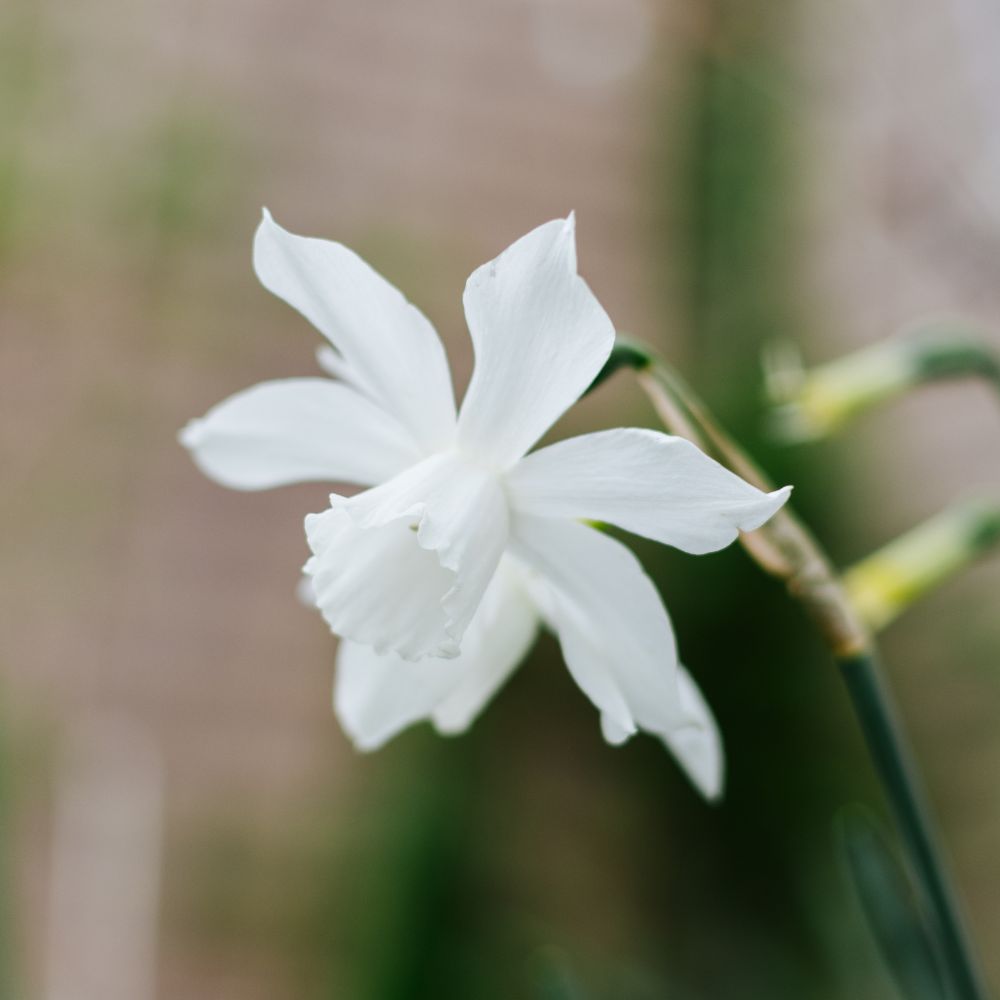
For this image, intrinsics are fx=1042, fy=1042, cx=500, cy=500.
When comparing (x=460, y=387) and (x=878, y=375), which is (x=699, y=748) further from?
(x=460, y=387)

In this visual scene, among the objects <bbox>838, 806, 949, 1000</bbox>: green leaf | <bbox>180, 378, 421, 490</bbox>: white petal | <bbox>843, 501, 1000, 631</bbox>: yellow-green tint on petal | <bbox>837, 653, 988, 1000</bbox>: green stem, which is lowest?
<bbox>838, 806, 949, 1000</bbox>: green leaf

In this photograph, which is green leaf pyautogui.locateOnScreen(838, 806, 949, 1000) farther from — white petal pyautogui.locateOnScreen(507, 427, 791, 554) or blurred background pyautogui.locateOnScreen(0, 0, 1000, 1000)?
blurred background pyautogui.locateOnScreen(0, 0, 1000, 1000)

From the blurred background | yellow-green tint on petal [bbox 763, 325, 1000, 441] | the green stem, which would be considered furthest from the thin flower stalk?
the blurred background

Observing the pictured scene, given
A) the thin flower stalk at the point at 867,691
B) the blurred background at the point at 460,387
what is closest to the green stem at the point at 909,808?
the thin flower stalk at the point at 867,691

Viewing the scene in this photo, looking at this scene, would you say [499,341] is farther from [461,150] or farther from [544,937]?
[461,150]

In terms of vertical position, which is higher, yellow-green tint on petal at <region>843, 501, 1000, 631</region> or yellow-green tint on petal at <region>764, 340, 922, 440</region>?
yellow-green tint on petal at <region>764, 340, 922, 440</region>

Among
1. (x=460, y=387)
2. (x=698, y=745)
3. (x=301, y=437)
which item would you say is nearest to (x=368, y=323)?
(x=301, y=437)

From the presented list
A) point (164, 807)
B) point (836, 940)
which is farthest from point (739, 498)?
point (164, 807)
